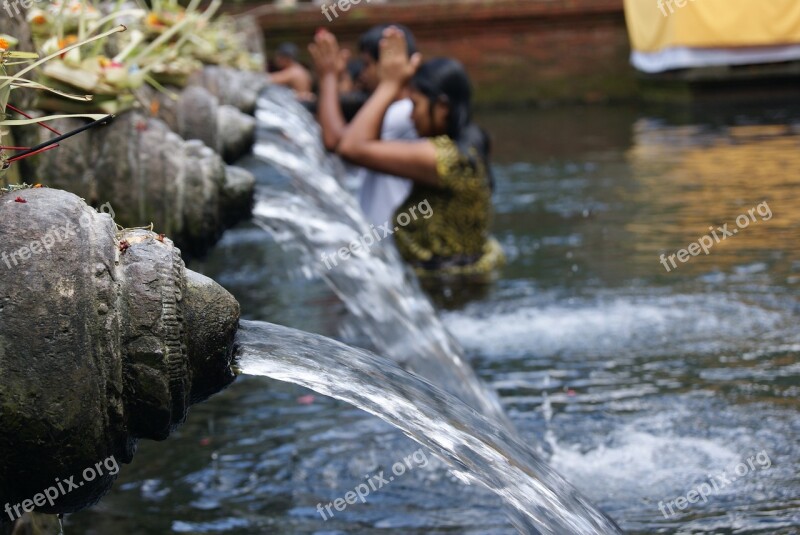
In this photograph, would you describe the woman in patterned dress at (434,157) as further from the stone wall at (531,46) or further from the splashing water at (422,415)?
the stone wall at (531,46)

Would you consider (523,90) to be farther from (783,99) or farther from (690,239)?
(690,239)

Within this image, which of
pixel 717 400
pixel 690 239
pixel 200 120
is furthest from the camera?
pixel 690 239

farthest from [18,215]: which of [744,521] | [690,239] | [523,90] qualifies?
[523,90]

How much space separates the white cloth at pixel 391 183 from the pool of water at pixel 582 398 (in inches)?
19.0

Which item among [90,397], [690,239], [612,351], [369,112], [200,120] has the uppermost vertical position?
[90,397]

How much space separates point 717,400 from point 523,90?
13433 mm

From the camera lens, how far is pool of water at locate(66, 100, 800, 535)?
2.94m

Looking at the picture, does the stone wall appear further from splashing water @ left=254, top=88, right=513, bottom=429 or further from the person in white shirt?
splashing water @ left=254, top=88, right=513, bottom=429

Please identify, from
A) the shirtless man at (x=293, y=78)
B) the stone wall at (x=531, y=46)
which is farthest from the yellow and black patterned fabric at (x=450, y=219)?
the stone wall at (x=531, y=46)

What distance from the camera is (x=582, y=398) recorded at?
373cm

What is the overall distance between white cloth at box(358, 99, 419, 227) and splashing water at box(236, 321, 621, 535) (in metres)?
3.13

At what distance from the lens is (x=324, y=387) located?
2232 mm

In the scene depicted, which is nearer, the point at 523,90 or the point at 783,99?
the point at 783,99

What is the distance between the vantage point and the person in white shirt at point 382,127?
18.4 ft
